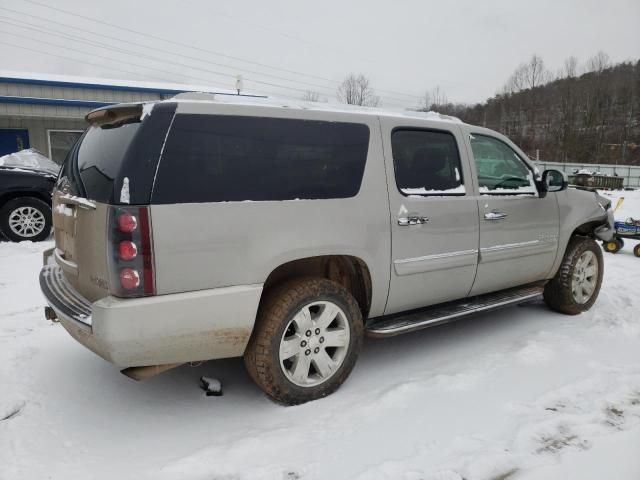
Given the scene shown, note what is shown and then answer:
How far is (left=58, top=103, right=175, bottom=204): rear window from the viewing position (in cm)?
238

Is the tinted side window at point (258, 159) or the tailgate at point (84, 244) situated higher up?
the tinted side window at point (258, 159)

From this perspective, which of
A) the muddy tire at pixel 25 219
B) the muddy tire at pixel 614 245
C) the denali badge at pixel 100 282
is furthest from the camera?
the muddy tire at pixel 614 245

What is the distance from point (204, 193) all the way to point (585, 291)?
4.28 metres

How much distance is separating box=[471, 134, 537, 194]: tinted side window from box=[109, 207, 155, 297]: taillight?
2.71 m

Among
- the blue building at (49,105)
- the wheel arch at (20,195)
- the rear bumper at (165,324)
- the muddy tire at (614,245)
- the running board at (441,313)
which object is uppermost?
the blue building at (49,105)

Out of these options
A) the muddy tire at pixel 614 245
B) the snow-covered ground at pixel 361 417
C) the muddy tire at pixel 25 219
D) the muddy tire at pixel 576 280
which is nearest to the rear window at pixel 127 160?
the snow-covered ground at pixel 361 417

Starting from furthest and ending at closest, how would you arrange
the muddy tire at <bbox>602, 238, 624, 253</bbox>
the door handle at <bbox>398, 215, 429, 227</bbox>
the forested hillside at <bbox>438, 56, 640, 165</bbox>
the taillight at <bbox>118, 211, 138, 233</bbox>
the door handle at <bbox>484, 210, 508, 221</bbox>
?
the forested hillside at <bbox>438, 56, 640, 165</bbox>
the muddy tire at <bbox>602, 238, 624, 253</bbox>
the door handle at <bbox>484, 210, 508, 221</bbox>
the door handle at <bbox>398, 215, 429, 227</bbox>
the taillight at <bbox>118, 211, 138, 233</bbox>

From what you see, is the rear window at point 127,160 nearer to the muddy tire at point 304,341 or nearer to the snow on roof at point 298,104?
A: the snow on roof at point 298,104

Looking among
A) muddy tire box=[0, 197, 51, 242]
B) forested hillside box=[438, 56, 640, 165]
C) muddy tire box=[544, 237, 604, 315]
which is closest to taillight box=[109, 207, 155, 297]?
muddy tire box=[544, 237, 604, 315]

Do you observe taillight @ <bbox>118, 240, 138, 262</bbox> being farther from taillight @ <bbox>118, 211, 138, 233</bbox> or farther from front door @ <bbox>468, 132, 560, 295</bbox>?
front door @ <bbox>468, 132, 560, 295</bbox>

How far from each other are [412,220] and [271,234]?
44.3 inches

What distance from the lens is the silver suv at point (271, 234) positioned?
242 centimetres

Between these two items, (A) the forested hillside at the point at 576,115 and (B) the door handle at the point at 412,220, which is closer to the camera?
(B) the door handle at the point at 412,220

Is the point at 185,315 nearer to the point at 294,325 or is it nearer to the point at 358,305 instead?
the point at 294,325
